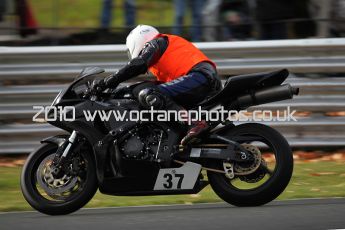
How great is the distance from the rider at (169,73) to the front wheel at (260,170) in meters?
0.32

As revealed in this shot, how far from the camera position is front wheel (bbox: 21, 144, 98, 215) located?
265 inches

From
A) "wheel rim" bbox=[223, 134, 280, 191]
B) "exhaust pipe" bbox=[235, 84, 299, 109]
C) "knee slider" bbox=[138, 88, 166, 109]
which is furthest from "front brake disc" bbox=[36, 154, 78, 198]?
"exhaust pipe" bbox=[235, 84, 299, 109]

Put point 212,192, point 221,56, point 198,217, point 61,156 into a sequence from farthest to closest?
point 221,56, point 212,192, point 61,156, point 198,217

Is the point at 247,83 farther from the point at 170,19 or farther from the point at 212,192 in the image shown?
the point at 170,19

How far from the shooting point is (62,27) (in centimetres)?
1025

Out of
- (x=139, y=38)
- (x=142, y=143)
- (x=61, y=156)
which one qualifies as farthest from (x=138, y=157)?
(x=139, y=38)

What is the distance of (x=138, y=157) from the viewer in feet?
22.2

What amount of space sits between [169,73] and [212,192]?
145cm

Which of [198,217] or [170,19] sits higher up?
[170,19]

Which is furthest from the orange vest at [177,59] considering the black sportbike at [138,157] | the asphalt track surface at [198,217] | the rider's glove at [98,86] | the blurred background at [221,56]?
the blurred background at [221,56]

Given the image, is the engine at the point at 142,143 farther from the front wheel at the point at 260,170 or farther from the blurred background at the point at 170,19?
the blurred background at the point at 170,19

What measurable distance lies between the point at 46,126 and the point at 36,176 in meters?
2.77

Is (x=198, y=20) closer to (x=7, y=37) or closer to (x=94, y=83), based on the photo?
(x=7, y=37)

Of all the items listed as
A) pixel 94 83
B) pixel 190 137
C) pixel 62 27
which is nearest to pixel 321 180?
pixel 190 137
